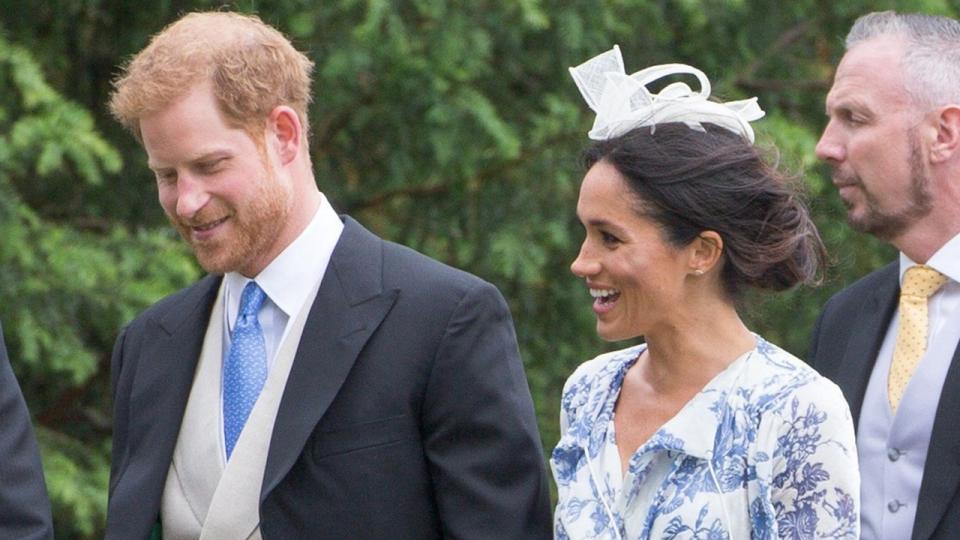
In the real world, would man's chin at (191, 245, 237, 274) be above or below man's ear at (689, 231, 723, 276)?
below

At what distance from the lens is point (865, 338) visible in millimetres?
4164

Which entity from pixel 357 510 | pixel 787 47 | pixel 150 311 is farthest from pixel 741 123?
pixel 787 47

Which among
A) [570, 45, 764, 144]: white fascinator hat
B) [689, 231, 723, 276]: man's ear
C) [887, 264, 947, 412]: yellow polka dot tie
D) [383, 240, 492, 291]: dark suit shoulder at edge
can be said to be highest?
[570, 45, 764, 144]: white fascinator hat

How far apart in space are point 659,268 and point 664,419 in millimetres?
259

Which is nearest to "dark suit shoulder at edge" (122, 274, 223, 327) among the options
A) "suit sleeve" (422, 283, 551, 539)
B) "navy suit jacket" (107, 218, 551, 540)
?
"navy suit jacket" (107, 218, 551, 540)

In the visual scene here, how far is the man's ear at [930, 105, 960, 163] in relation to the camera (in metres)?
4.09

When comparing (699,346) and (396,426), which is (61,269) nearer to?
(396,426)

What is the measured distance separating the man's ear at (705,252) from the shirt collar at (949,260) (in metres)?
0.94

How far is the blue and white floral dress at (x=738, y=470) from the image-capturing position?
3066 mm

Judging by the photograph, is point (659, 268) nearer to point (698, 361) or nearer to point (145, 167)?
point (698, 361)

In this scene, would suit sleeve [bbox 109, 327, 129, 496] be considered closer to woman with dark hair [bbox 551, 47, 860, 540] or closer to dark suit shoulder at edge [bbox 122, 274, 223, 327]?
dark suit shoulder at edge [bbox 122, 274, 223, 327]

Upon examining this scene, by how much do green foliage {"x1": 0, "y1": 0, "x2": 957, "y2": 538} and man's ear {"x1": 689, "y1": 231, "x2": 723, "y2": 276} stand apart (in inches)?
106

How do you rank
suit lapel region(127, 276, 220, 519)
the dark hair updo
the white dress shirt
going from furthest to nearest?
the white dress shirt < suit lapel region(127, 276, 220, 519) < the dark hair updo

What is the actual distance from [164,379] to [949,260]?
1.68m
